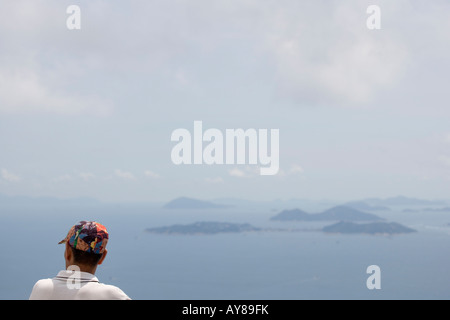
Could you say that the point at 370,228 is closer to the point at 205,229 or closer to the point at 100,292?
the point at 205,229

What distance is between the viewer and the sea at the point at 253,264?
67.4 m

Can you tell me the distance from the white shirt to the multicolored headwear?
112 mm

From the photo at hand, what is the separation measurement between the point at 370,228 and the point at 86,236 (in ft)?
437

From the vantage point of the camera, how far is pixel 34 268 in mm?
81625

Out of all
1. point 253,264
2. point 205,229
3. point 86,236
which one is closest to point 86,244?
point 86,236

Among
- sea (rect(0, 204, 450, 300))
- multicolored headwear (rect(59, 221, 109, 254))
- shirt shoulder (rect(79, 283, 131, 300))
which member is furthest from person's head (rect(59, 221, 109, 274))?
sea (rect(0, 204, 450, 300))

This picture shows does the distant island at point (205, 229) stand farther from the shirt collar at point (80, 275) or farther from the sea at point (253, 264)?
the shirt collar at point (80, 275)

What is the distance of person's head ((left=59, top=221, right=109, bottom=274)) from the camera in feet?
5.75

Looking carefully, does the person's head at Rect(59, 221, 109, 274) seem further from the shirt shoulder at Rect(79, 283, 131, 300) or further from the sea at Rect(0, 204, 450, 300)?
the sea at Rect(0, 204, 450, 300)

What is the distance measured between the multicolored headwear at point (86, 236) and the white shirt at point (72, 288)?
0.11 m

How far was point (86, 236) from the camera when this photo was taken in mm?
1753

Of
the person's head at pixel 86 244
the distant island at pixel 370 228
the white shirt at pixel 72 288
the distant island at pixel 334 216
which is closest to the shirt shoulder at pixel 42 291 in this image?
the white shirt at pixel 72 288
